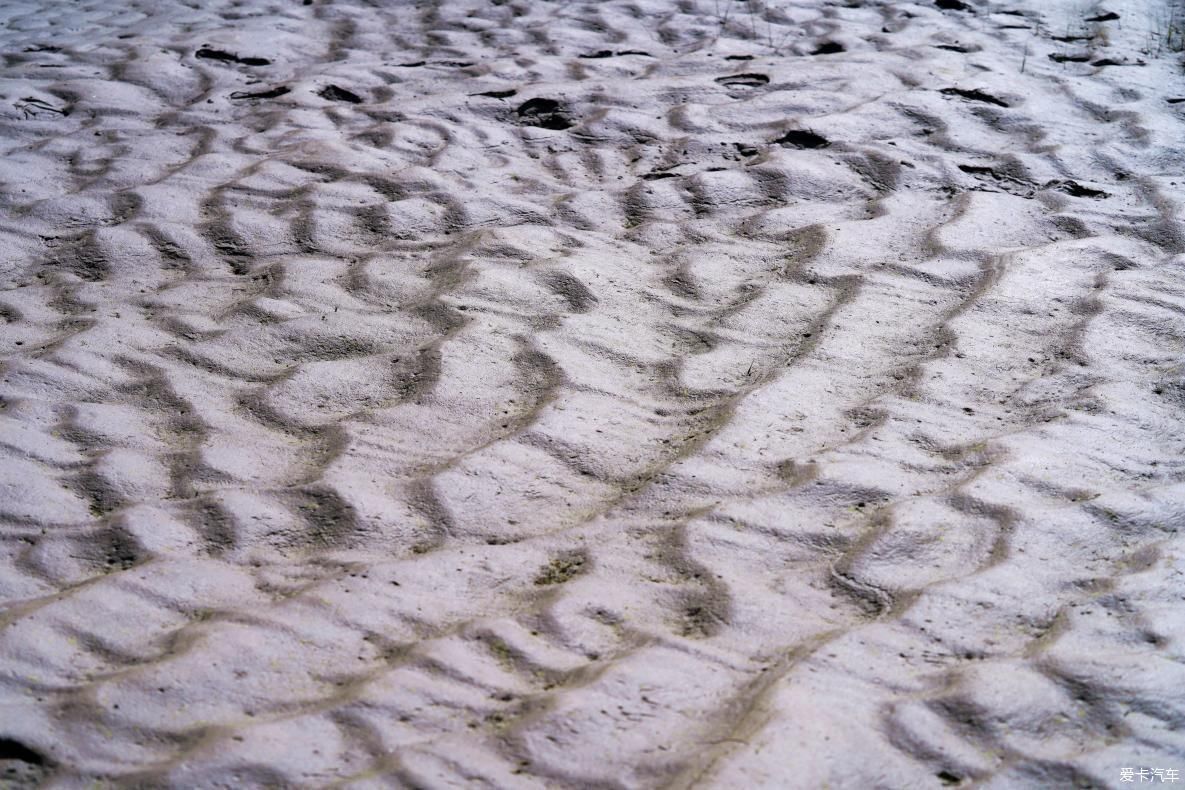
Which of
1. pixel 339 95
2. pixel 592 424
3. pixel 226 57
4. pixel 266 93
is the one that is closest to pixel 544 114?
pixel 339 95

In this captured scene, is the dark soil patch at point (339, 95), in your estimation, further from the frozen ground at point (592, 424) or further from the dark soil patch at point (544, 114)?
the dark soil patch at point (544, 114)

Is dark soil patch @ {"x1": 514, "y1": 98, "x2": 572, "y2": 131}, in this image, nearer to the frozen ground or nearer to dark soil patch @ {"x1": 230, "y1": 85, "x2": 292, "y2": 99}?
the frozen ground

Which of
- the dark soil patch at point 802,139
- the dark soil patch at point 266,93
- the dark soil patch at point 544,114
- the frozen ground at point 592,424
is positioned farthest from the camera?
the dark soil patch at point 266,93

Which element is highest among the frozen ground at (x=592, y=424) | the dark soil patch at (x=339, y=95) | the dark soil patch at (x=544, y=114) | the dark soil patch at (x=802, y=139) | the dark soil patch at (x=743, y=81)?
the dark soil patch at (x=743, y=81)

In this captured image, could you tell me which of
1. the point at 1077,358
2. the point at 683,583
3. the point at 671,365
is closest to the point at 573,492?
the point at 683,583

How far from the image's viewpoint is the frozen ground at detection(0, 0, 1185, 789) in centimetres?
183

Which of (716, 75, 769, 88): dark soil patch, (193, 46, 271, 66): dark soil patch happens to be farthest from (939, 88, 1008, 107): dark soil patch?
(193, 46, 271, 66): dark soil patch

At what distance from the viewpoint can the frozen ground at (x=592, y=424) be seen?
1.83m

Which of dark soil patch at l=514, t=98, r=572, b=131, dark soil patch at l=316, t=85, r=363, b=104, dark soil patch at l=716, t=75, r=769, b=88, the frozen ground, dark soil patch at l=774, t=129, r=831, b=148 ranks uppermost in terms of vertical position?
dark soil patch at l=716, t=75, r=769, b=88

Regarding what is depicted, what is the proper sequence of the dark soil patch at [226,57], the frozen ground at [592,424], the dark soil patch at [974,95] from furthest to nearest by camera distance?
1. the dark soil patch at [226,57]
2. the dark soil patch at [974,95]
3. the frozen ground at [592,424]

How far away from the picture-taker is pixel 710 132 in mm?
4199

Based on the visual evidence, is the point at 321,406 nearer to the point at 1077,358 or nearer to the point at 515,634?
the point at 515,634

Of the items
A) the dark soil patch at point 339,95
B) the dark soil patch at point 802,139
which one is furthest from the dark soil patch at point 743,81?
the dark soil patch at point 339,95

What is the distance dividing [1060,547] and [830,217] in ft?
5.20
